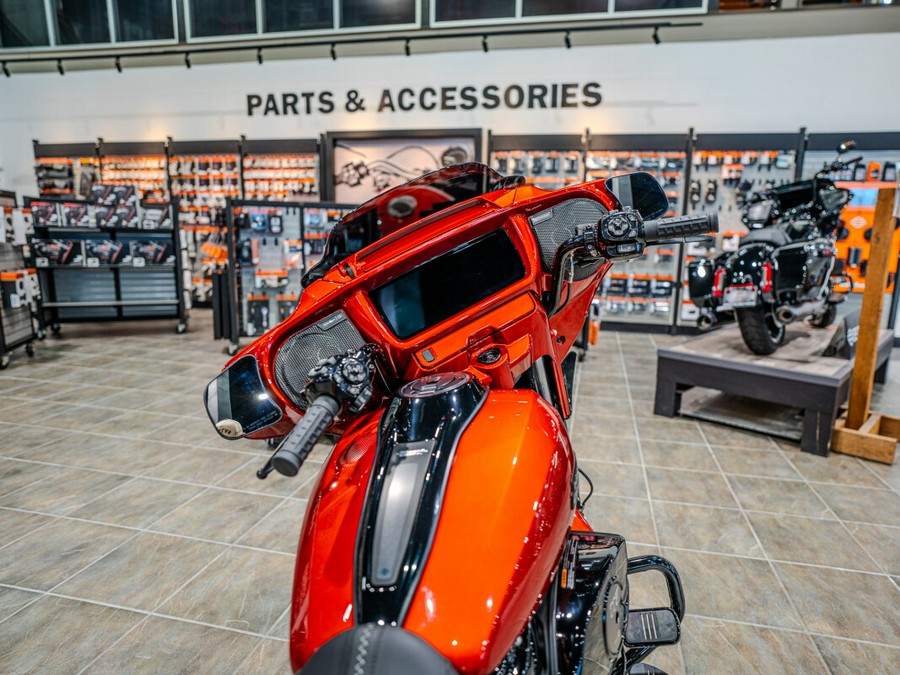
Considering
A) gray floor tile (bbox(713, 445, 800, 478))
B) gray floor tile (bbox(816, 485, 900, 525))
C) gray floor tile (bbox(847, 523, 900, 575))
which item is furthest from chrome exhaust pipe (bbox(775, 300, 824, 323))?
gray floor tile (bbox(847, 523, 900, 575))

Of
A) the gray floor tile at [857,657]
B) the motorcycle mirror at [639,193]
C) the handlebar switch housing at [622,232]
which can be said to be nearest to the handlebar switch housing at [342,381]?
the handlebar switch housing at [622,232]

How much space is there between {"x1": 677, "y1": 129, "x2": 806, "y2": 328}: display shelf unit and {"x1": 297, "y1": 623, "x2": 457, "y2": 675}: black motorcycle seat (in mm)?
6080

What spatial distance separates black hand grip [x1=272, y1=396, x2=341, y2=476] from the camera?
630mm

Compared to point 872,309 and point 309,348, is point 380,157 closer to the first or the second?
point 872,309

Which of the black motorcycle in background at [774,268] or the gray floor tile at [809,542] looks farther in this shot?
the black motorcycle in background at [774,268]

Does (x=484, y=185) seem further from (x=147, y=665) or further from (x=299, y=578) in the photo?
(x=147, y=665)

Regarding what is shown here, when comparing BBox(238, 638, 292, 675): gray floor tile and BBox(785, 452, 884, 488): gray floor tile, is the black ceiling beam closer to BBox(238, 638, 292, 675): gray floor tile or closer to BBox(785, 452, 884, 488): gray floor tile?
BBox(785, 452, 884, 488): gray floor tile

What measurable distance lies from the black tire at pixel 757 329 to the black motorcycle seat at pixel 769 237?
18.3 inches

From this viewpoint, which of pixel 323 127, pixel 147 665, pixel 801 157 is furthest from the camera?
pixel 323 127

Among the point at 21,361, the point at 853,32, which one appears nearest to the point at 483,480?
the point at 21,361

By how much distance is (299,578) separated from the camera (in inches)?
26.7

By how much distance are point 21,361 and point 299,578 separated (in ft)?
18.0

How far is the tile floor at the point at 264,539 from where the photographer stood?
152 centimetres

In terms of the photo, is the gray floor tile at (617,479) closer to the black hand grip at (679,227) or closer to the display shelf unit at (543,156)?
the black hand grip at (679,227)
